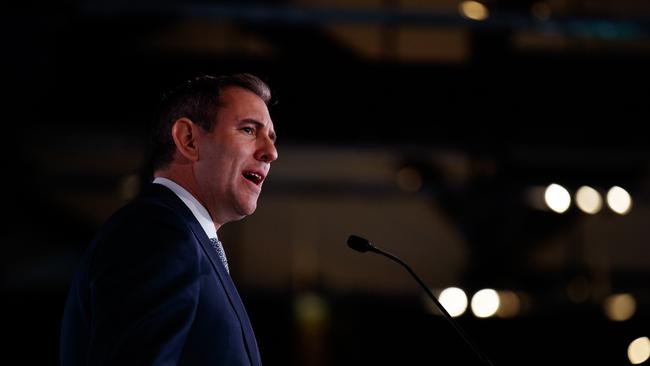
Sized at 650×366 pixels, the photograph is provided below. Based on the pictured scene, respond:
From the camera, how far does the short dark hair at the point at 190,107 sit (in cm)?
184

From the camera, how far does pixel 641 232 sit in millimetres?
9188

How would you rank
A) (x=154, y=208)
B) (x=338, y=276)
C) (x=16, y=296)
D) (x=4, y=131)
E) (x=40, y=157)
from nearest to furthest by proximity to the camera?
(x=154, y=208)
(x=4, y=131)
(x=16, y=296)
(x=40, y=157)
(x=338, y=276)

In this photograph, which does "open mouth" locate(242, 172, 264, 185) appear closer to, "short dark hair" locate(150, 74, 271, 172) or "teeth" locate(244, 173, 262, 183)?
"teeth" locate(244, 173, 262, 183)

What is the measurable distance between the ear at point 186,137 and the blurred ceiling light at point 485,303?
6138 mm

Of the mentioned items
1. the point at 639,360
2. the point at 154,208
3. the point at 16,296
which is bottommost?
the point at 154,208

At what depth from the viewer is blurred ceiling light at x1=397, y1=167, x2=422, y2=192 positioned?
7961mm

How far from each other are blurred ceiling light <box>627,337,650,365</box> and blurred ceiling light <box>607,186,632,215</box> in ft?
3.99

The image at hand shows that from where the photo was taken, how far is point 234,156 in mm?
1833

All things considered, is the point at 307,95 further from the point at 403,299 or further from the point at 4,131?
the point at 403,299

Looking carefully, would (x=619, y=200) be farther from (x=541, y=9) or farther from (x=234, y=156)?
(x=234, y=156)

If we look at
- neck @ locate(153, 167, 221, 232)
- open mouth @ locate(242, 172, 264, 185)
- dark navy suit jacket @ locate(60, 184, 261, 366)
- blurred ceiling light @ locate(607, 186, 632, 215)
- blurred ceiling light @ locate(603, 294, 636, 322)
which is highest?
blurred ceiling light @ locate(607, 186, 632, 215)

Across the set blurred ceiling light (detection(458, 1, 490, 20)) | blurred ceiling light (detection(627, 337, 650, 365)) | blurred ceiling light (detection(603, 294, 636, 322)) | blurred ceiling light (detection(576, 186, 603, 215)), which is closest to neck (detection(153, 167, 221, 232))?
blurred ceiling light (detection(458, 1, 490, 20))

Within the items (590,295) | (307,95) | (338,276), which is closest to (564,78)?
(307,95)

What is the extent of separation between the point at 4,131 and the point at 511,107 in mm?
3255
